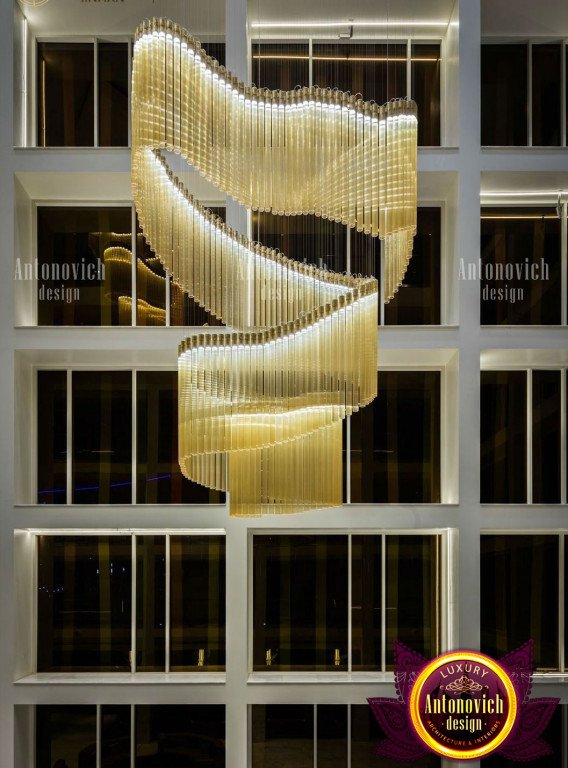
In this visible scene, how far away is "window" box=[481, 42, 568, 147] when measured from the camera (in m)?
12.1

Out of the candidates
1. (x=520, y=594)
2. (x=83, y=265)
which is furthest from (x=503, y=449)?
(x=83, y=265)

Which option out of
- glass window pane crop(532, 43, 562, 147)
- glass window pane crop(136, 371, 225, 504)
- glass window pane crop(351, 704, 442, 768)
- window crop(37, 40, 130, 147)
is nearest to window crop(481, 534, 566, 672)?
glass window pane crop(351, 704, 442, 768)

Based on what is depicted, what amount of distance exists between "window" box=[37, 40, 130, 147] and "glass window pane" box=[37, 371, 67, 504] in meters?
3.56

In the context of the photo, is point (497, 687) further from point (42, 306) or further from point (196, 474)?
point (42, 306)

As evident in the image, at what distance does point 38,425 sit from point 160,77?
6.88 metres

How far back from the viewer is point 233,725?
34.5 ft

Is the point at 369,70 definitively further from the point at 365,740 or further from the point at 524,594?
the point at 365,740

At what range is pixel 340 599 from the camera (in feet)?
38.7

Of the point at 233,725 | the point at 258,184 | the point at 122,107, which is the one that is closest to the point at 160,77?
the point at 258,184

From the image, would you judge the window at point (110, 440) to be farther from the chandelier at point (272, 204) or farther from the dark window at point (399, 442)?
the chandelier at point (272, 204)

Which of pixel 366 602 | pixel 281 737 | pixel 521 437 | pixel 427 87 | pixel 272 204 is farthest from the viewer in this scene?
pixel 521 437

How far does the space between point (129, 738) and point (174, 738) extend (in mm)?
650

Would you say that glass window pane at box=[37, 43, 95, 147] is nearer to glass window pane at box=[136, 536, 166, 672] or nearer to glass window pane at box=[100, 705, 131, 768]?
glass window pane at box=[136, 536, 166, 672]

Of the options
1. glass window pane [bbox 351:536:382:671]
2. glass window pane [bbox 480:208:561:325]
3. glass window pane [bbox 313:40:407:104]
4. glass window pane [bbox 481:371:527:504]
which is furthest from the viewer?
glass window pane [bbox 480:208:561:325]
